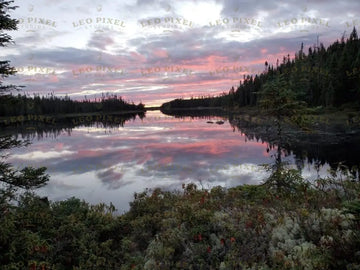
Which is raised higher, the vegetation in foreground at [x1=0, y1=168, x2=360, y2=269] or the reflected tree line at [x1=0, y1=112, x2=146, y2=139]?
the vegetation in foreground at [x1=0, y1=168, x2=360, y2=269]

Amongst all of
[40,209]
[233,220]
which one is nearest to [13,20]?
[40,209]

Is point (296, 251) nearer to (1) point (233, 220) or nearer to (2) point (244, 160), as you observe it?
(1) point (233, 220)

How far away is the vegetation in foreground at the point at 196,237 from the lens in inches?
211

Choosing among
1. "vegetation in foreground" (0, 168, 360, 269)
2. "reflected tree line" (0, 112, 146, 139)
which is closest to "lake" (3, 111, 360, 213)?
"vegetation in foreground" (0, 168, 360, 269)

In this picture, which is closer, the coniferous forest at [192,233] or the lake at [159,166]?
the coniferous forest at [192,233]

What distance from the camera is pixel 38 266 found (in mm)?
7160

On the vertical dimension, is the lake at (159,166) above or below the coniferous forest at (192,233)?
below

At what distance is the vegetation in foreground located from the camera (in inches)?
211

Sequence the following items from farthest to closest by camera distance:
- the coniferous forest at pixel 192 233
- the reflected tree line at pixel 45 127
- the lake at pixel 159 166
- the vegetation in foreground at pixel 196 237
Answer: the reflected tree line at pixel 45 127
the lake at pixel 159 166
the coniferous forest at pixel 192 233
the vegetation in foreground at pixel 196 237

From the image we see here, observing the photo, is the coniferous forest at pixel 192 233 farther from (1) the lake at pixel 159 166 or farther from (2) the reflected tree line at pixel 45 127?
(2) the reflected tree line at pixel 45 127

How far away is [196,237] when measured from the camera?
7.52m

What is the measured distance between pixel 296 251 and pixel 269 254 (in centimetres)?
75

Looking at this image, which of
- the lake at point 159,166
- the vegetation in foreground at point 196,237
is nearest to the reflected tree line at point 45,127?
the lake at point 159,166

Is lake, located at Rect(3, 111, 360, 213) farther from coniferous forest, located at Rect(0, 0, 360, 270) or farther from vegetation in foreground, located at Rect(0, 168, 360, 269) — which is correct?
vegetation in foreground, located at Rect(0, 168, 360, 269)
